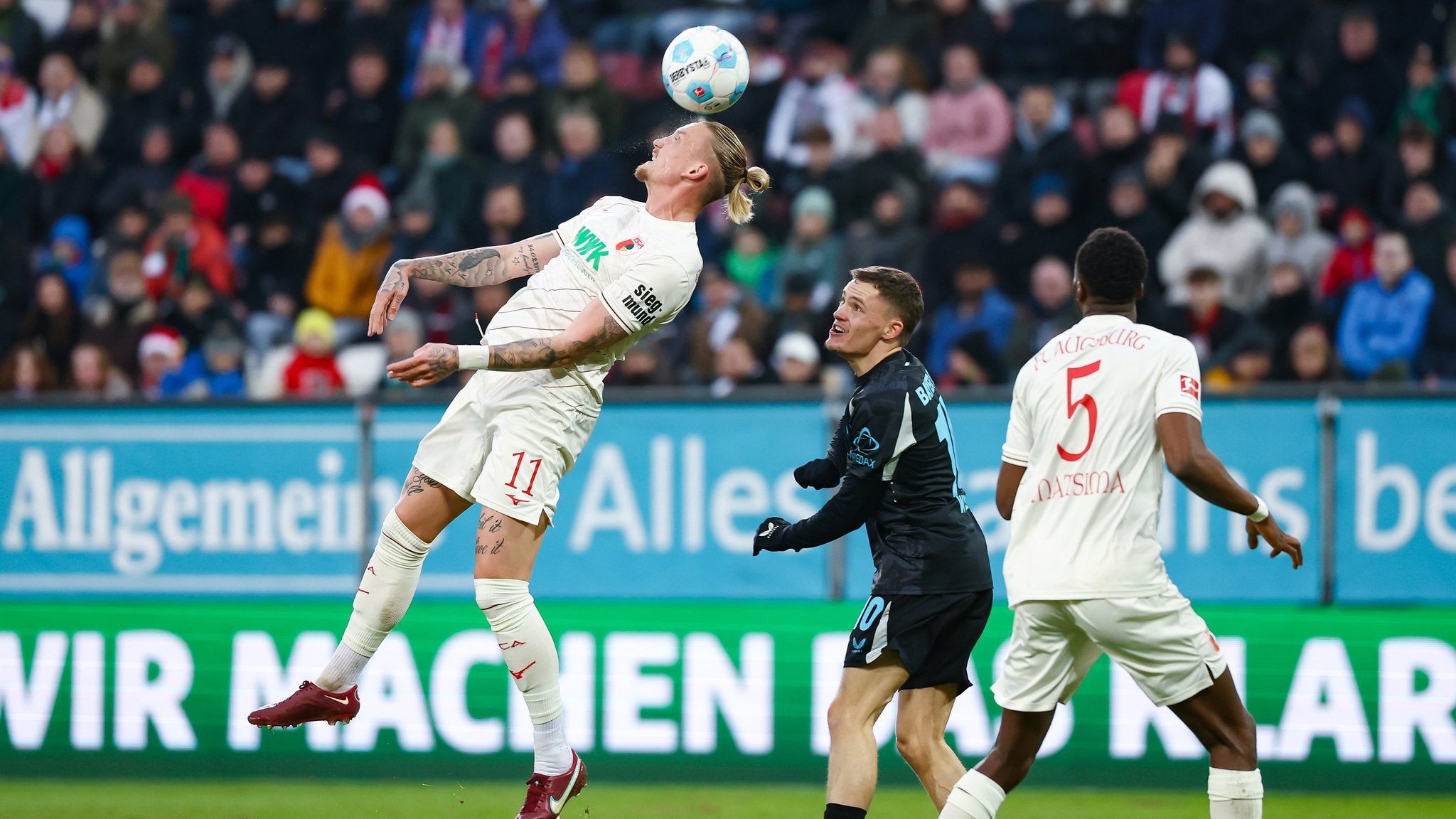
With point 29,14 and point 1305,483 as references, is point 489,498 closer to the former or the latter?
point 1305,483

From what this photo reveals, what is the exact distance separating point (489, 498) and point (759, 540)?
3.33ft

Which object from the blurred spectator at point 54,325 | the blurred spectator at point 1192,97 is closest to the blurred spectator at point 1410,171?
the blurred spectator at point 1192,97

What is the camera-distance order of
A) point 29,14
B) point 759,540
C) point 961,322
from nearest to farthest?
point 759,540 < point 961,322 < point 29,14

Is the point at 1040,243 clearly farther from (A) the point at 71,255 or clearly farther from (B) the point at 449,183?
(A) the point at 71,255

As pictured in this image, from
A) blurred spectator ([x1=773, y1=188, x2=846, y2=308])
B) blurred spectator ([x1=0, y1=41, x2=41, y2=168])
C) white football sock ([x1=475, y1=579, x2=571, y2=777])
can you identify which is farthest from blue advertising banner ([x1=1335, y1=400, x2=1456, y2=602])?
blurred spectator ([x1=0, y1=41, x2=41, y2=168])

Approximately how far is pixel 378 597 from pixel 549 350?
1.20m

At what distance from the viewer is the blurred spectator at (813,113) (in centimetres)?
1328

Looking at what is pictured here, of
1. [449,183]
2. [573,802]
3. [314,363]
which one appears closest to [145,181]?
[449,183]

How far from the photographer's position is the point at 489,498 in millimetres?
6023

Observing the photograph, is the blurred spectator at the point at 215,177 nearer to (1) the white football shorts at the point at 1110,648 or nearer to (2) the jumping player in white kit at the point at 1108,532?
(2) the jumping player in white kit at the point at 1108,532

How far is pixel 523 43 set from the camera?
1479 centimetres

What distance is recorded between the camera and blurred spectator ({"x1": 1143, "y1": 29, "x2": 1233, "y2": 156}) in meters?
12.5

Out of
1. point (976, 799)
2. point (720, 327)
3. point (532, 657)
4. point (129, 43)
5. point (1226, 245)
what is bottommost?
point (976, 799)

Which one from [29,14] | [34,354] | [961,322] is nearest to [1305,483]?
[961,322]
